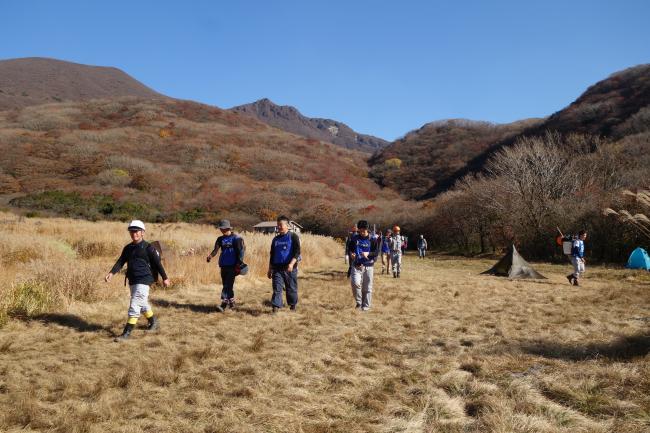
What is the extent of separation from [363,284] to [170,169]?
182 feet

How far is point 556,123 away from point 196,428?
73.8 meters

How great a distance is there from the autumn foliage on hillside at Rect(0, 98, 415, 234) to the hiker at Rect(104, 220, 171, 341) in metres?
32.4

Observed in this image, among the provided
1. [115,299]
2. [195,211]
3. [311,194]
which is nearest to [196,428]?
[115,299]

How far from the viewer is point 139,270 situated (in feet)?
20.7

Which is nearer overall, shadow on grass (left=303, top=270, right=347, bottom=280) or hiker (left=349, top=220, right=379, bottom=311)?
hiker (left=349, top=220, right=379, bottom=311)

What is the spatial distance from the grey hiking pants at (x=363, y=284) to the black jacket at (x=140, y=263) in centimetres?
367

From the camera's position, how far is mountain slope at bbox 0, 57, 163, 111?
110m

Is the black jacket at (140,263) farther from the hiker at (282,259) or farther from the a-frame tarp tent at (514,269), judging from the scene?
the a-frame tarp tent at (514,269)

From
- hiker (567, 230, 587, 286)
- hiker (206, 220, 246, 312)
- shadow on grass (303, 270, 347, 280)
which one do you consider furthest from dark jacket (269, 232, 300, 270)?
hiker (567, 230, 587, 286)

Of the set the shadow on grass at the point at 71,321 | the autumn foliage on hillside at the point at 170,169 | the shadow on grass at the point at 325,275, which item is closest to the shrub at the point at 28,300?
the shadow on grass at the point at 71,321

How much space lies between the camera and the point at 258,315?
7.68 metres

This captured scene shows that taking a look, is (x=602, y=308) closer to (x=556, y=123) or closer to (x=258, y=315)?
(x=258, y=315)

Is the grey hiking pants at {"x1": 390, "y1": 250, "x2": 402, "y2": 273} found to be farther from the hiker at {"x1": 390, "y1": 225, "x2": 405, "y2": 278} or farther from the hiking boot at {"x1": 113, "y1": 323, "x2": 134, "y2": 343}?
the hiking boot at {"x1": 113, "y1": 323, "x2": 134, "y2": 343}

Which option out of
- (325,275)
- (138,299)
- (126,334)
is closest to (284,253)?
(138,299)
